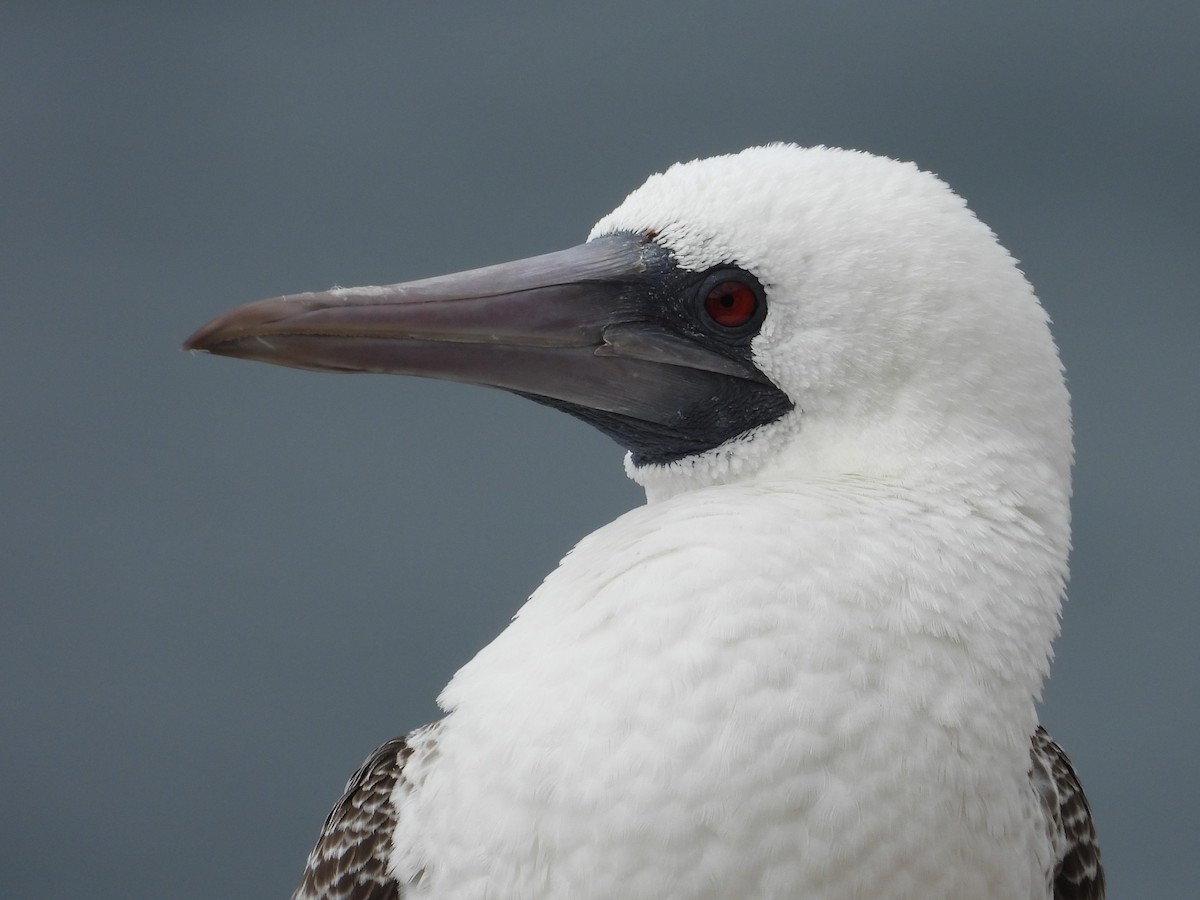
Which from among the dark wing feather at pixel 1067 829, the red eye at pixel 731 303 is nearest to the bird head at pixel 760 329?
the red eye at pixel 731 303

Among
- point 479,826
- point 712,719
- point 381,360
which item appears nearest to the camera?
point 712,719

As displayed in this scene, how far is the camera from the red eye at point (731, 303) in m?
1.92

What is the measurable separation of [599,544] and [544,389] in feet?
0.85

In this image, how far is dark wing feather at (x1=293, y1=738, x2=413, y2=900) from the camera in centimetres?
207

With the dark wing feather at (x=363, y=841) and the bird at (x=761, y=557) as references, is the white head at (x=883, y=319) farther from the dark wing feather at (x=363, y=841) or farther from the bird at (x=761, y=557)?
the dark wing feather at (x=363, y=841)

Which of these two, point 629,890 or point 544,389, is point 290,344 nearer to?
point 544,389

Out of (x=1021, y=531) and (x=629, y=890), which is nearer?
(x=629, y=890)

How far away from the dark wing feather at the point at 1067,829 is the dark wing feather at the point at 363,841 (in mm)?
1107

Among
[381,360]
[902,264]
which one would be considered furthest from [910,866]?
[381,360]

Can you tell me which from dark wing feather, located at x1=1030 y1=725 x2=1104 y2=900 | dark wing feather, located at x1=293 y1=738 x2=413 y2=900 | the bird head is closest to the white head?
the bird head

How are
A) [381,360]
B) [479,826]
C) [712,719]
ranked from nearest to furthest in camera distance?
[712,719] < [479,826] < [381,360]

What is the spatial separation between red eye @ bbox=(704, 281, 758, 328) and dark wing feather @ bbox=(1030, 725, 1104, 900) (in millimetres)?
955

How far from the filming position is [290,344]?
1.88 m

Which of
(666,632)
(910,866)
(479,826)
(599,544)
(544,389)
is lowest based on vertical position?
(910,866)
